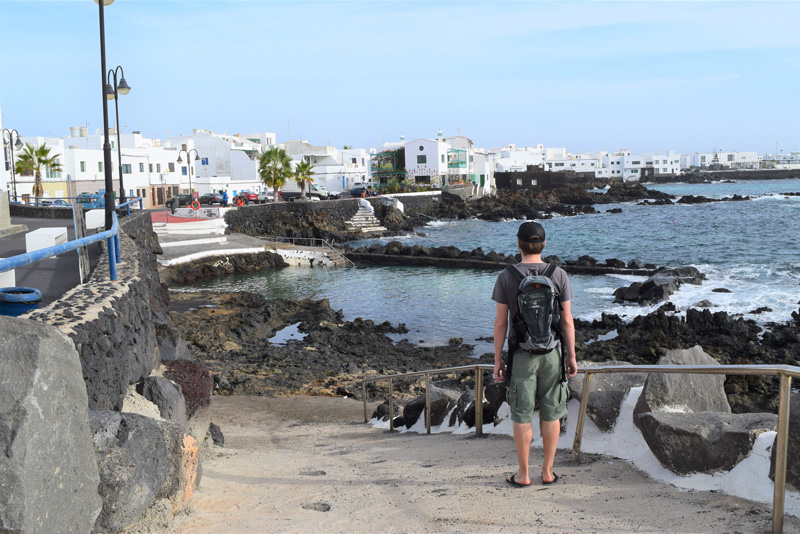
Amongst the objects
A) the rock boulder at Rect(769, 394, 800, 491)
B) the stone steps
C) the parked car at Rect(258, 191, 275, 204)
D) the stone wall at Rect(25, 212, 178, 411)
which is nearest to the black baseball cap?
the rock boulder at Rect(769, 394, 800, 491)

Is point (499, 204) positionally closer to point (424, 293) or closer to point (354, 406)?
point (424, 293)

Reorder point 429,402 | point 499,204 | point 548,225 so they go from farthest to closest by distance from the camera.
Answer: point 499,204 → point 548,225 → point 429,402

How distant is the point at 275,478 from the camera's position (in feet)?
19.2

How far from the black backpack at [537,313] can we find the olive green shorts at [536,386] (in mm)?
95

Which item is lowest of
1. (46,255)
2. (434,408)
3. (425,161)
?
(434,408)

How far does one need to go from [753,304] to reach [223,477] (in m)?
26.4

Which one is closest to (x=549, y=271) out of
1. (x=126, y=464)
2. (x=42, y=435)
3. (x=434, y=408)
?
(x=126, y=464)

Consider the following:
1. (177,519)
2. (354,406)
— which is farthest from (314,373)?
(177,519)

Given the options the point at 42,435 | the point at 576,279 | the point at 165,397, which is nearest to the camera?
the point at 42,435

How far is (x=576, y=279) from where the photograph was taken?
3631 cm

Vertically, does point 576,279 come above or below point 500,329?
below

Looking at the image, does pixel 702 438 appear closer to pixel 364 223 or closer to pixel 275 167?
pixel 364 223

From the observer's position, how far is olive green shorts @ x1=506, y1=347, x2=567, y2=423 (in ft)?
15.1

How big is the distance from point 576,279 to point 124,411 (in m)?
32.5
